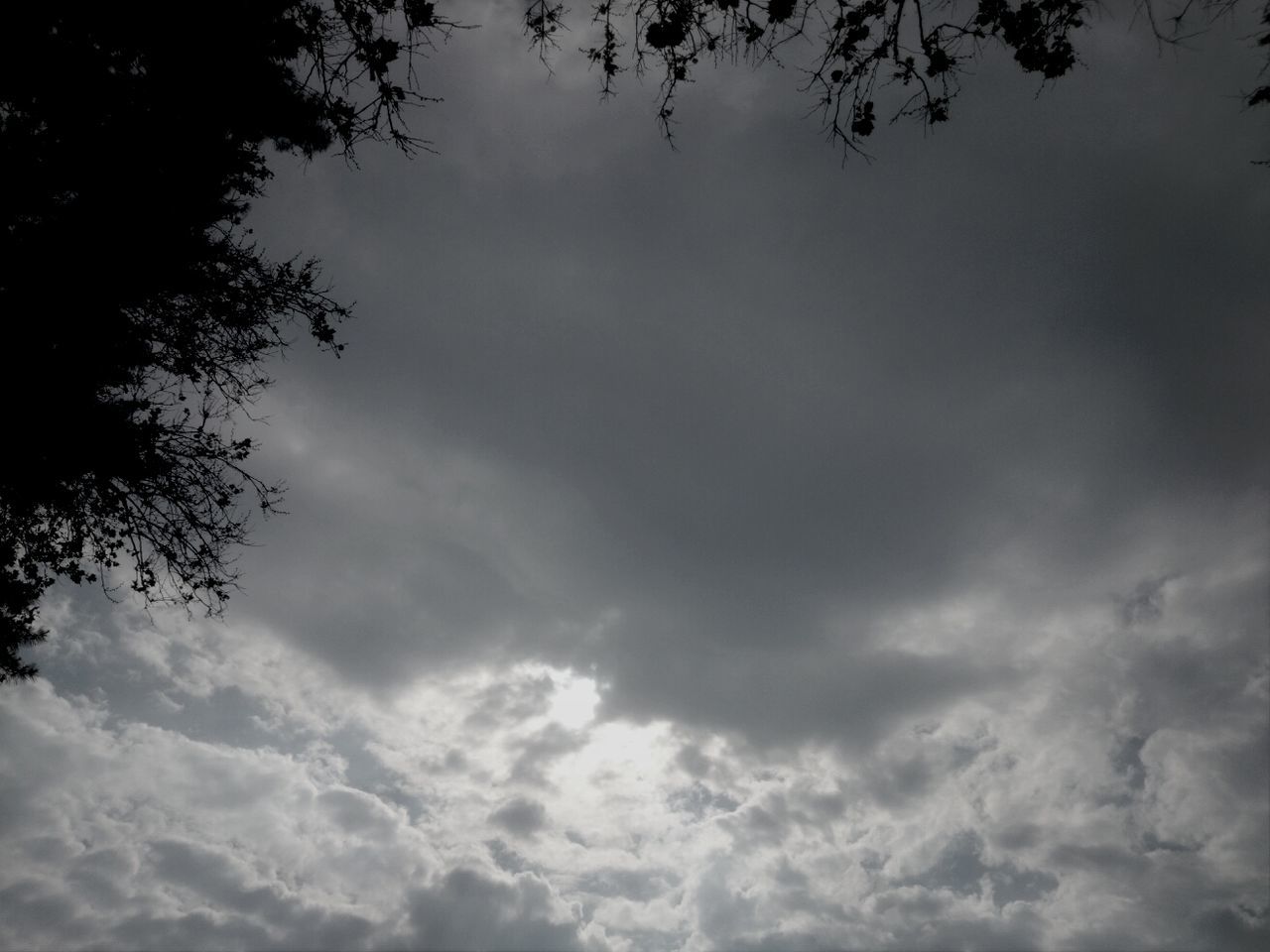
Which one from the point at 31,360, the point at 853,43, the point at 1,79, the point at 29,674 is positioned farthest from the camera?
the point at 29,674

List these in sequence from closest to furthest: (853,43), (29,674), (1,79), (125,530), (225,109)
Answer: (853,43) < (1,79) < (225,109) < (125,530) < (29,674)

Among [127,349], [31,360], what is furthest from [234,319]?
[31,360]

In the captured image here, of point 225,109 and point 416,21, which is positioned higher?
point 225,109

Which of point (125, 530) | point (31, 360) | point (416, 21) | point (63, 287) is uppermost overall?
point (416, 21)

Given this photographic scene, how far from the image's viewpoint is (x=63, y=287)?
6035mm

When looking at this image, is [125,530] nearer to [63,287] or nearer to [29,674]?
[63,287]

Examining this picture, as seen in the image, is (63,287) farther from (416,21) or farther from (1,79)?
(416,21)

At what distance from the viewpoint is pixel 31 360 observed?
19.6ft

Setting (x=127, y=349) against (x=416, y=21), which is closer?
(x=416, y=21)

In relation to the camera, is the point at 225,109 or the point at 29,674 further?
the point at 29,674

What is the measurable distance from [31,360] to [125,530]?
2144mm

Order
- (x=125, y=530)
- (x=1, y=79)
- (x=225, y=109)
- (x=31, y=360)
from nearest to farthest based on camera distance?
(x=1, y=79)
(x=31, y=360)
(x=225, y=109)
(x=125, y=530)

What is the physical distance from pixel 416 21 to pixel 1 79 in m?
4.60

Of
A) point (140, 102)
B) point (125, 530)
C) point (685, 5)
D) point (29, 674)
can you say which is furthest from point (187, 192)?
point (29, 674)
